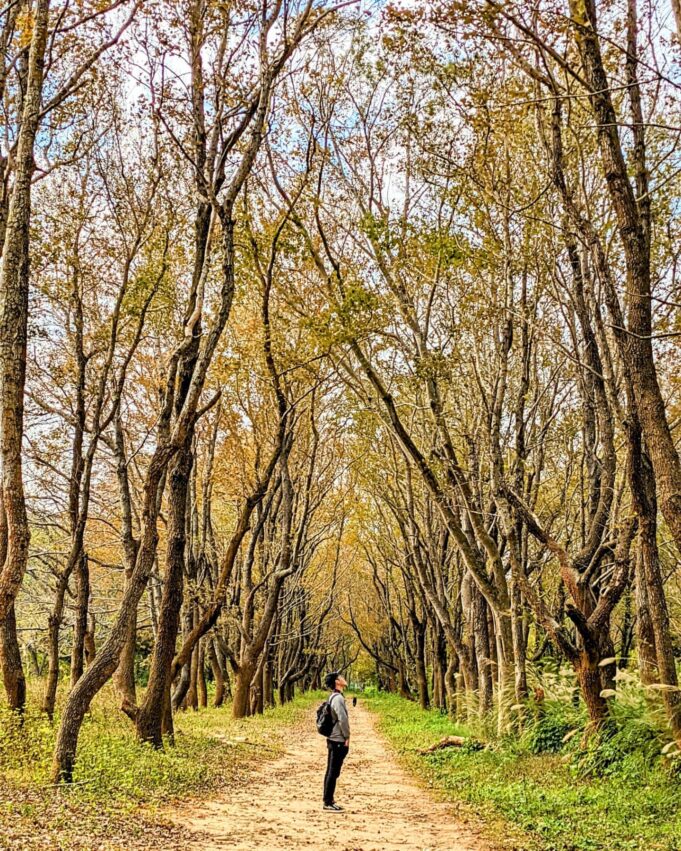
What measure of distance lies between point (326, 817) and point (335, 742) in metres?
0.96

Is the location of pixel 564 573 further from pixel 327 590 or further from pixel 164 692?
pixel 327 590

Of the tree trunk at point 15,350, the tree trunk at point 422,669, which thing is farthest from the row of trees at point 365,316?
the tree trunk at point 422,669

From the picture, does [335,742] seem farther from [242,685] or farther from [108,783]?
[242,685]

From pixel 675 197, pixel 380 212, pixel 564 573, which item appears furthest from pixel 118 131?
pixel 564 573

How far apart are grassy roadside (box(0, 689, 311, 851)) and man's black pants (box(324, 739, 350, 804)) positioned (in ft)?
5.03

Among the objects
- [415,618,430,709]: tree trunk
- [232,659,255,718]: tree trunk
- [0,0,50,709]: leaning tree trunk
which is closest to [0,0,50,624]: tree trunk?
[0,0,50,709]: leaning tree trunk

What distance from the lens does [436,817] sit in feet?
27.7

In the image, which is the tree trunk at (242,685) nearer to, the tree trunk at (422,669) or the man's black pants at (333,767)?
the tree trunk at (422,669)

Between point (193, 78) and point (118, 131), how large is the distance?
269 centimetres

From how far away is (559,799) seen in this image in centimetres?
A: 855

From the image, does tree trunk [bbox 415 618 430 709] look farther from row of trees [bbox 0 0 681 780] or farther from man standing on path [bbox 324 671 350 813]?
man standing on path [bbox 324 671 350 813]

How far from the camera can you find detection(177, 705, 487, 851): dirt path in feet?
22.8

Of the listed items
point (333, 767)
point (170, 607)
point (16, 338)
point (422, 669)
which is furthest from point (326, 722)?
point (422, 669)

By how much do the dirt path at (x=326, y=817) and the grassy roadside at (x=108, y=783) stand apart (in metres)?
0.43
